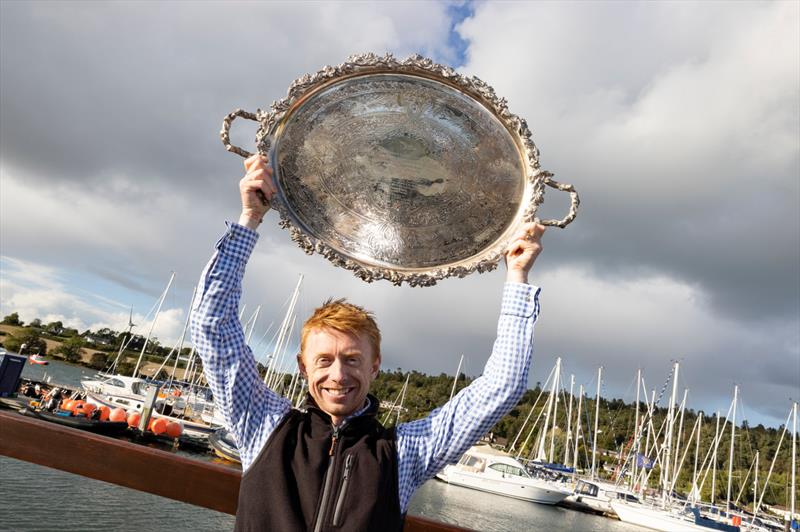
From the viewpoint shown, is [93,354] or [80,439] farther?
[93,354]

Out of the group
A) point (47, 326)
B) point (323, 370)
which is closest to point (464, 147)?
point (323, 370)

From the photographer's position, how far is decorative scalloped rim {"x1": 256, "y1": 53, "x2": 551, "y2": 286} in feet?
8.02

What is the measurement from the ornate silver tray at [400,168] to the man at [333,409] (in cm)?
35

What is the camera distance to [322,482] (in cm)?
194

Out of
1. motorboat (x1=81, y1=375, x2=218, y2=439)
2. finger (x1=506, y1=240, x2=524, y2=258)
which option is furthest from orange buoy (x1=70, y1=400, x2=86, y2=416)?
finger (x1=506, y1=240, x2=524, y2=258)

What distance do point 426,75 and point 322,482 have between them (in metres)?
1.70

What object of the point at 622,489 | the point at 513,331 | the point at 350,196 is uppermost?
the point at 350,196

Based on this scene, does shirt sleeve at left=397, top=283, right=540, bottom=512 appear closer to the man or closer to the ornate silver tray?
the man

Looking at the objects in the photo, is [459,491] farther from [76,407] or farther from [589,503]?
[76,407]

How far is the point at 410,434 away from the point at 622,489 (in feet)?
179

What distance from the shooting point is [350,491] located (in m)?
1.91

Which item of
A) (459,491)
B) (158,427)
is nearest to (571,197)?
(158,427)

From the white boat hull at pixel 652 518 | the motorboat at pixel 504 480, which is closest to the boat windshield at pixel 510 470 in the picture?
the motorboat at pixel 504 480

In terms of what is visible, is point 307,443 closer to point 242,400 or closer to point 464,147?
point 242,400
